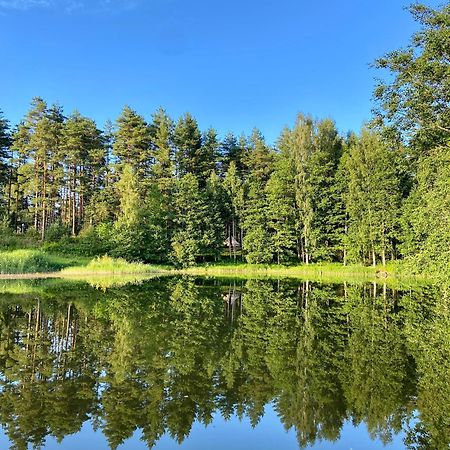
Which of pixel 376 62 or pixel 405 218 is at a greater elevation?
pixel 376 62

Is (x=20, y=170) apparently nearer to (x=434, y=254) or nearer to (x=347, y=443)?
(x=434, y=254)

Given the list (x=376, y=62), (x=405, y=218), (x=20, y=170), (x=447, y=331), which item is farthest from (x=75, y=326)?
(x=20, y=170)

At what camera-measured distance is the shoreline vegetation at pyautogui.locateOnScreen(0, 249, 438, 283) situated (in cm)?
3240

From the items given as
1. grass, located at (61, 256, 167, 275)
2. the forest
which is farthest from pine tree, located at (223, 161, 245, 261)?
grass, located at (61, 256, 167, 275)

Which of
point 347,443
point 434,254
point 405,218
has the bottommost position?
point 347,443

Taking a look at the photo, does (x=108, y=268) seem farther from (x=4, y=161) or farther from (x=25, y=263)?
(x=4, y=161)

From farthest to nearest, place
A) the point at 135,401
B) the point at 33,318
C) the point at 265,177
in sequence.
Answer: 1. the point at 265,177
2. the point at 33,318
3. the point at 135,401

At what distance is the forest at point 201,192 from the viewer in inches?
1702

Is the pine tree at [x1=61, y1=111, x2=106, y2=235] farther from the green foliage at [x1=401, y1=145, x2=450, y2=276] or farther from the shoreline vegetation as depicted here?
the green foliage at [x1=401, y1=145, x2=450, y2=276]

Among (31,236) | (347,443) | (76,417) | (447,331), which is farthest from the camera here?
(31,236)

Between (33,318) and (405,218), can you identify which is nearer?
(33,318)

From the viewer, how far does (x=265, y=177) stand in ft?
182

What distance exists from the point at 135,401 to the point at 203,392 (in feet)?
4.18

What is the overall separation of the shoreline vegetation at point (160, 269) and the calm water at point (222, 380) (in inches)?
683
